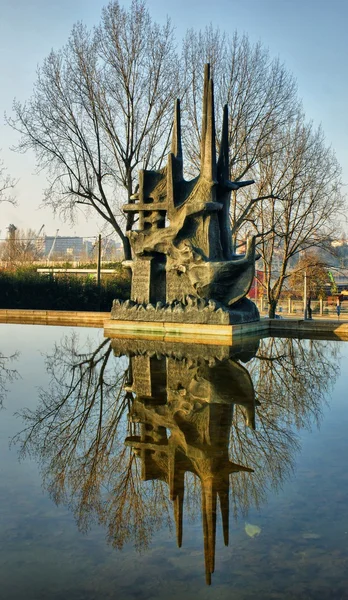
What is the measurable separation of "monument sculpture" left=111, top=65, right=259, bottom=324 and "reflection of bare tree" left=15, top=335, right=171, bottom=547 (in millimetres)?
6568

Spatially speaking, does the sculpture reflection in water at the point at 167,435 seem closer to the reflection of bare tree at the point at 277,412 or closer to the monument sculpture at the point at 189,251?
the reflection of bare tree at the point at 277,412

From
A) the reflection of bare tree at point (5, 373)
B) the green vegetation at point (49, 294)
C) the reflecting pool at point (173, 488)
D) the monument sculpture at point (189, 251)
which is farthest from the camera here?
the green vegetation at point (49, 294)

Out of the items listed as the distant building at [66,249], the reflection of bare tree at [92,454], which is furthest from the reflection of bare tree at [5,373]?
the distant building at [66,249]

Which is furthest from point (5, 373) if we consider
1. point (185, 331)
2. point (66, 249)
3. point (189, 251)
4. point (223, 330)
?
point (66, 249)

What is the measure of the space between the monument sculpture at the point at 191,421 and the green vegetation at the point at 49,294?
13.3 metres

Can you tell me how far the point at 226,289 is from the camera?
1420 centimetres

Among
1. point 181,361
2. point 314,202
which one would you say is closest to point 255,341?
point 181,361

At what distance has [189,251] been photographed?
1420cm

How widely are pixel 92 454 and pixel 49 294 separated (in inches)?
754

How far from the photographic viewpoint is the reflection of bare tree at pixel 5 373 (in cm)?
680

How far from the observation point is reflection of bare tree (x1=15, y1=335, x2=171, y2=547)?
10.7 ft

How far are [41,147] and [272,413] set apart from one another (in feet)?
64.0

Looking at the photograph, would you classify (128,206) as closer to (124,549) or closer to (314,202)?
(314,202)

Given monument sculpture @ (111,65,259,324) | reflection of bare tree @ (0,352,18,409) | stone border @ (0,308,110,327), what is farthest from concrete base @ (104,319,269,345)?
reflection of bare tree @ (0,352,18,409)
